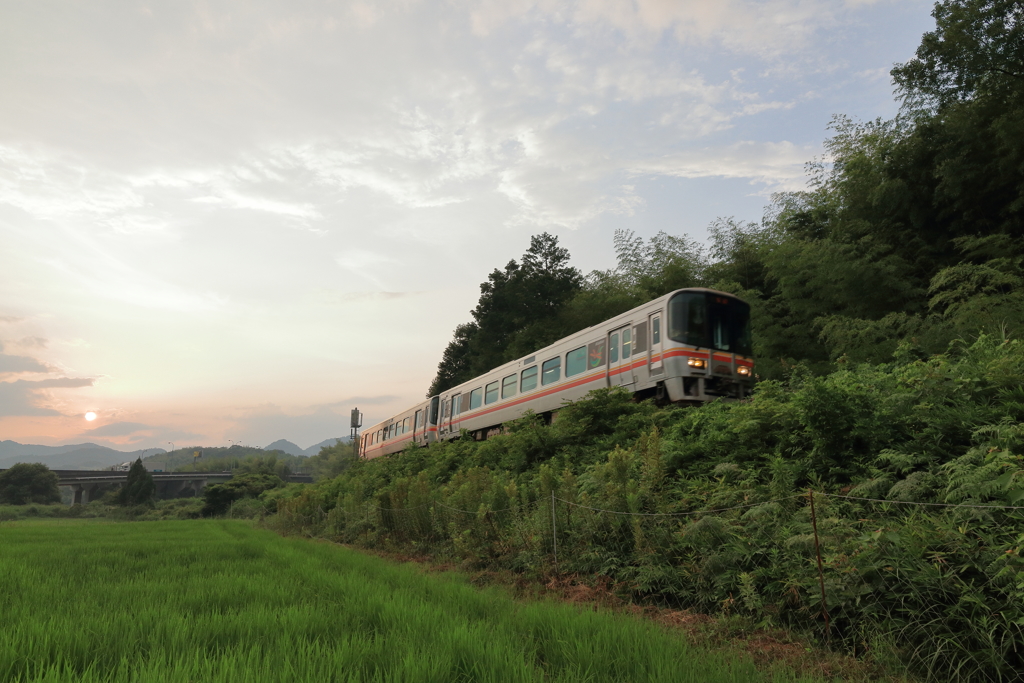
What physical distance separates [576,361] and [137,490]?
67530 millimetres

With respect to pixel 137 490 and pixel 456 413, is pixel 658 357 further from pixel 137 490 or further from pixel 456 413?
pixel 137 490

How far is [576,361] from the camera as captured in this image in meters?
16.0

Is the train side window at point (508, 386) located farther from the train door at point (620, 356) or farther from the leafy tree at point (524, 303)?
the leafy tree at point (524, 303)

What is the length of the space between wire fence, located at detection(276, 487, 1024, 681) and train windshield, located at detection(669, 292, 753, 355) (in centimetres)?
637

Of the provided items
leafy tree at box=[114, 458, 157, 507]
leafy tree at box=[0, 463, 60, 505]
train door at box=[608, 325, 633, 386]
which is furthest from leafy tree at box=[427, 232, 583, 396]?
leafy tree at box=[0, 463, 60, 505]

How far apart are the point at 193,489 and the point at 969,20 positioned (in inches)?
4013

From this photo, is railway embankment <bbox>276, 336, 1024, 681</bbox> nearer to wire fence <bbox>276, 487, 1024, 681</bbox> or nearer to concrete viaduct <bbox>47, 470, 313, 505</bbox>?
wire fence <bbox>276, 487, 1024, 681</bbox>

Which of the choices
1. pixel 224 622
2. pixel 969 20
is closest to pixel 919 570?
pixel 224 622

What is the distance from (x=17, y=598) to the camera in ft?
16.9

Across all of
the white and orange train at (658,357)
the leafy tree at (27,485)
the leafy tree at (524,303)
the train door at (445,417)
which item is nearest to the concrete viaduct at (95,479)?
the leafy tree at (27,485)

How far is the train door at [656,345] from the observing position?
41.9 feet

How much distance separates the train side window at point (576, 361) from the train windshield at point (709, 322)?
3457 millimetres

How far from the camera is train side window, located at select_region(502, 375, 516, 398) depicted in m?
19.2

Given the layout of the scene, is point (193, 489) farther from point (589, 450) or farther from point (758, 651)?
point (758, 651)
